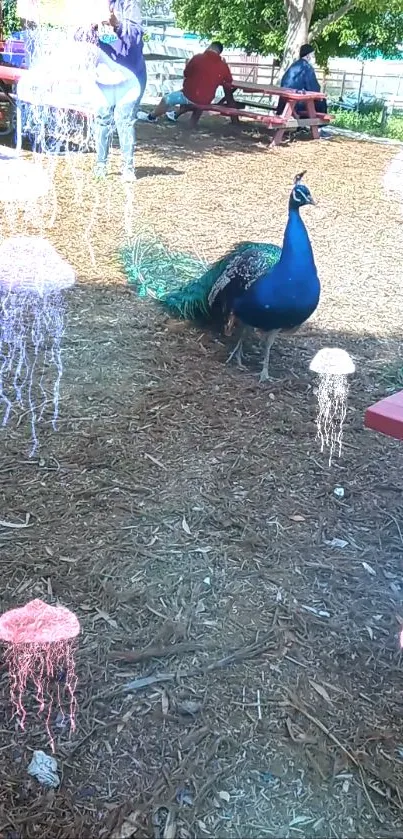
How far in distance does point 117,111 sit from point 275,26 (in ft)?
34.1

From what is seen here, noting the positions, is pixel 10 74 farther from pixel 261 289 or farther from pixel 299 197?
pixel 261 289

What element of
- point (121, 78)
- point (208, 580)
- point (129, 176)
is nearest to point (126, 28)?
point (121, 78)

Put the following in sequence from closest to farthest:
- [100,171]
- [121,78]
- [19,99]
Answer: [121,78] → [100,171] → [19,99]

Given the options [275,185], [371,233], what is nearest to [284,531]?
[371,233]

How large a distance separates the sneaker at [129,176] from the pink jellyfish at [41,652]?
519 cm

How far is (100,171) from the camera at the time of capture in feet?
22.5

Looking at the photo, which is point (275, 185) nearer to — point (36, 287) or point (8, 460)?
point (36, 287)

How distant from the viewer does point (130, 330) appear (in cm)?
396

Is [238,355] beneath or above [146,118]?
beneath

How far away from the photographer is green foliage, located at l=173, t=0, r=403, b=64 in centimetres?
1495

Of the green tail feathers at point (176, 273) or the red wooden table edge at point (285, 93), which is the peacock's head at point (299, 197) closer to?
the green tail feathers at point (176, 273)

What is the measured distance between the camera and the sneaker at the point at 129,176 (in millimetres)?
6793

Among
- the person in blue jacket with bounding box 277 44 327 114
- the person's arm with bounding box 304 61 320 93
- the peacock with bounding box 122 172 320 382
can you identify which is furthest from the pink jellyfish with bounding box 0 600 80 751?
the person's arm with bounding box 304 61 320 93

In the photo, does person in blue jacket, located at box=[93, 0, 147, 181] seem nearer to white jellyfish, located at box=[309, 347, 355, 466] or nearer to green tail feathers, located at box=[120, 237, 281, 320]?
green tail feathers, located at box=[120, 237, 281, 320]
